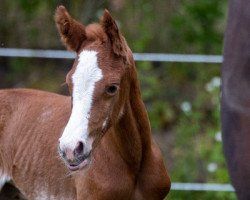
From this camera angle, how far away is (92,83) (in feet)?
14.3

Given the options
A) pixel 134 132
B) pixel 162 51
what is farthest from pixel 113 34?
pixel 162 51

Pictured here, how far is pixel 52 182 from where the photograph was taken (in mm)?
5371

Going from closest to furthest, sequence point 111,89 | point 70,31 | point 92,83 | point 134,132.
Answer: point 92,83, point 111,89, point 70,31, point 134,132

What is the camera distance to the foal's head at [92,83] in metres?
4.27

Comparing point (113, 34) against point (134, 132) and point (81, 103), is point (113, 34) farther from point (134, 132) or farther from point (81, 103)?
point (134, 132)

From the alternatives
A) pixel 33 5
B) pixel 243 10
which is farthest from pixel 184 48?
pixel 243 10

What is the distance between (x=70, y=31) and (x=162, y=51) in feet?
19.3

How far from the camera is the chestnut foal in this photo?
4.35 m

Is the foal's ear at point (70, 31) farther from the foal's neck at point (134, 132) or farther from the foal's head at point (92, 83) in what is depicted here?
the foal's neck at point (134, 132)

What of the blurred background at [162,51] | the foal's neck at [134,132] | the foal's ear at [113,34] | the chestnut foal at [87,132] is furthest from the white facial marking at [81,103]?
the blurred background at [162,51]

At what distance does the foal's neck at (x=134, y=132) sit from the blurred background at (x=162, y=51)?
3208mm

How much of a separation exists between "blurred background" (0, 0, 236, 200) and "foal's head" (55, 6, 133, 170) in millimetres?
3659

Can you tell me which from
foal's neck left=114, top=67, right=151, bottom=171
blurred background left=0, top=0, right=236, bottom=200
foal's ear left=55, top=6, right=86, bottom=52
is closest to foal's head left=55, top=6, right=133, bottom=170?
foal's ear left=55, top=6, right=86, bottom=52

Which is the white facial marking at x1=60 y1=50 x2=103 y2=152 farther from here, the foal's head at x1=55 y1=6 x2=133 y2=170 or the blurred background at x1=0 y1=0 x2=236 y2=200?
the blurred background at x1=0 y1=0 x2=236 y2=200
